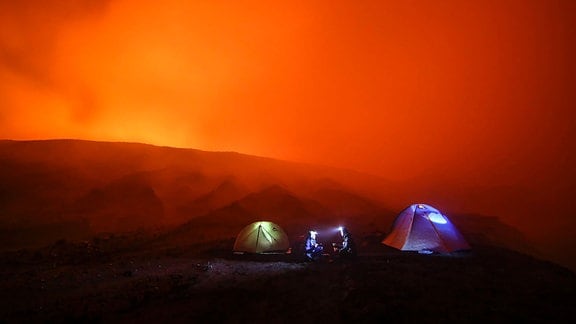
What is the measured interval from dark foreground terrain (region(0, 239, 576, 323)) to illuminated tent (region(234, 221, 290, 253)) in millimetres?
603

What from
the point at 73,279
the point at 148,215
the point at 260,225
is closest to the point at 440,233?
the point at 260,225

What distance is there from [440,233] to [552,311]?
7.59 m

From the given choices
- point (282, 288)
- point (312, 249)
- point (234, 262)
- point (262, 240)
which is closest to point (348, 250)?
point (312, 249)

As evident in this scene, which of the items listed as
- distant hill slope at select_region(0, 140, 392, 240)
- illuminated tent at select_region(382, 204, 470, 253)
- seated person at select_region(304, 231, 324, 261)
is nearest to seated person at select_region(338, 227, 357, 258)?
seated person at select_region(304, 231, 324, 261)

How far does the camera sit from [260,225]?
57.4ft

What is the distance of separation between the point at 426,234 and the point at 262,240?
796 centimetres

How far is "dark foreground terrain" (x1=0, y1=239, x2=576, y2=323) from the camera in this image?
899cm

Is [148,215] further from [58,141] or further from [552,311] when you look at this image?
[552,311]

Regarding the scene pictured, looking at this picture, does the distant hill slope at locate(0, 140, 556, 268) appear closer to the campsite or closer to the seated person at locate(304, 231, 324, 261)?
the campsite

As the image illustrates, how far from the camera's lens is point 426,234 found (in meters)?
16.7

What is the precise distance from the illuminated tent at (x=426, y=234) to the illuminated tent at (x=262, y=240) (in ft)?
19.1

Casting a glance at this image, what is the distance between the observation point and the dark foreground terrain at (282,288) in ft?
29.5

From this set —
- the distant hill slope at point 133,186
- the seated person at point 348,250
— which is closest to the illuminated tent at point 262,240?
the seated person at point 348,250

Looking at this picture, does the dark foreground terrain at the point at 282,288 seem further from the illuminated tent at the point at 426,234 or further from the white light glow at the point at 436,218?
the white light glow at the point at 436,218
